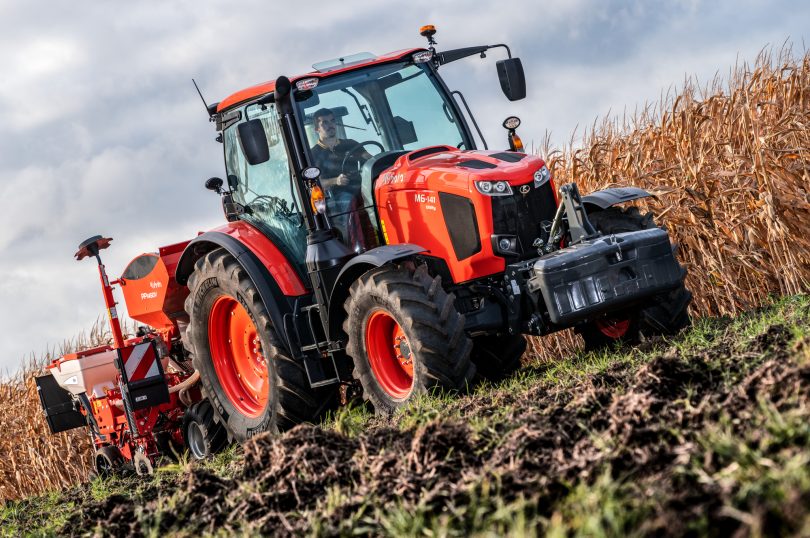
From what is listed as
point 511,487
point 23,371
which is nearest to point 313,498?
point 511,487

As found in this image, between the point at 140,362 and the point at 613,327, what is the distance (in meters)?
4.11

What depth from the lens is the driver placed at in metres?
7.70

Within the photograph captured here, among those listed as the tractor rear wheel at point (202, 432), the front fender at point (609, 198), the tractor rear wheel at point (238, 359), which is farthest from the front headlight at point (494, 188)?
the tractor rear wheel at point (202, 432)

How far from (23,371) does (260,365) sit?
7090mm

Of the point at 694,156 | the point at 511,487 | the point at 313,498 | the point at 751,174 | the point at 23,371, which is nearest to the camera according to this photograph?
the point at 511,487

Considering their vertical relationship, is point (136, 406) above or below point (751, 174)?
below

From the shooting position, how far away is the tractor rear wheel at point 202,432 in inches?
350

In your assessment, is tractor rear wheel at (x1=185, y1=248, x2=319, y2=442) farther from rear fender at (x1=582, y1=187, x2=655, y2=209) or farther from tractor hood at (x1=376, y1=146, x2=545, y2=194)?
rear fender at (x1=582, y1=187, x2=655, y2=209)

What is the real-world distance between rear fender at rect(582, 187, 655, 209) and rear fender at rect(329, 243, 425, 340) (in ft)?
5.07

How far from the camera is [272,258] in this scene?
795cm

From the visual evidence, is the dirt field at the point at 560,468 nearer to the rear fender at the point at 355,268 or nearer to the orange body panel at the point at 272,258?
the rear fender at the point at 355,268

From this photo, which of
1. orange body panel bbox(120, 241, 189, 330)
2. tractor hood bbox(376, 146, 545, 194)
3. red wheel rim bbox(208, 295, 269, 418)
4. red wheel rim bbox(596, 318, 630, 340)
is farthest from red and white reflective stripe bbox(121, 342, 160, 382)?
red wheel rim bbox(596, 318, 630, 340)

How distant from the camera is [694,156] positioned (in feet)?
32.7

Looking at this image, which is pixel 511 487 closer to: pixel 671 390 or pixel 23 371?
pixel 671 390
